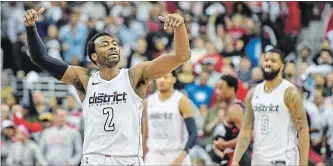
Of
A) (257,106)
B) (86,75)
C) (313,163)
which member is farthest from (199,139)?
(86,75)

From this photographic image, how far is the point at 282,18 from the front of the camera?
20.0 metres

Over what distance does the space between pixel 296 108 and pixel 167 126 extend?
263cm

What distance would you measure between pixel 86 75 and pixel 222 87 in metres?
3.62

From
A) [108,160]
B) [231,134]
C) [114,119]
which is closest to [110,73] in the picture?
[114,119]

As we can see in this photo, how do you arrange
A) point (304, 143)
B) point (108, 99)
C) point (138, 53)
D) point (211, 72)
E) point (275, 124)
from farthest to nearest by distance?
point (138, 53), point (211, 72), point (275, 124), point (304, 143), point (108, 99)

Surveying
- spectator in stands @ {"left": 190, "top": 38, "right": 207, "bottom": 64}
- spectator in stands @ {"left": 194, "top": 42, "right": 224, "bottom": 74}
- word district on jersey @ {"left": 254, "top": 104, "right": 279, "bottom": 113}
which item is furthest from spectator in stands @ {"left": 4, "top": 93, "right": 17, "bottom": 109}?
word district on jersey @ {"left": 254, "top": 104, "right": 279, "bottom": 113}

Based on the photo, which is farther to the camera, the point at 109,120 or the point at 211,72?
the point at 211,72

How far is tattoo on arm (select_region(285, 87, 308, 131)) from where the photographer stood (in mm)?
11109

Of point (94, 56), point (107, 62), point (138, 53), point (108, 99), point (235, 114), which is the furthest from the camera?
point (138, 53)

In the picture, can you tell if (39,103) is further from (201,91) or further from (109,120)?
(109,120)

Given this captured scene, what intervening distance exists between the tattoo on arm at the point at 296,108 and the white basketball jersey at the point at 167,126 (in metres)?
2.40

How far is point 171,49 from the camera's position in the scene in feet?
65.8

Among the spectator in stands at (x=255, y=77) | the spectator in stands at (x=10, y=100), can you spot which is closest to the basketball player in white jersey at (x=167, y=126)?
the spectator in stands at (x=255, y=77)

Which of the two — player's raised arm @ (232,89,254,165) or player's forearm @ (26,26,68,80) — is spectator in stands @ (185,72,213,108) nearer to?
player's raised arm @ (232,89,254,165)
